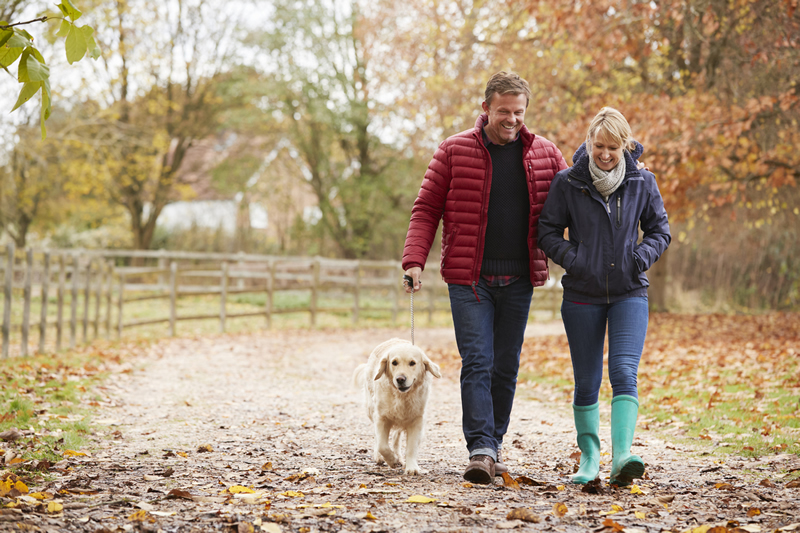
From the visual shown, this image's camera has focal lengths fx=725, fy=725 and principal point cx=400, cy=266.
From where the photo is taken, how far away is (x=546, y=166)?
3947mm

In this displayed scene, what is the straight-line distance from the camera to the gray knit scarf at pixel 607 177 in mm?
3592

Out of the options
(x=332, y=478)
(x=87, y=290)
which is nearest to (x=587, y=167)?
(x=332, y=478)

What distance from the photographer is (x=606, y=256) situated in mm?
3586

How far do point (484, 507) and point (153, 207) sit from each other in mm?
21913

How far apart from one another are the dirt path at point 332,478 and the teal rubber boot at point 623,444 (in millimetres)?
98

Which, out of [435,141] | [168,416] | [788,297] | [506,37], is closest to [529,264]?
[168,416]

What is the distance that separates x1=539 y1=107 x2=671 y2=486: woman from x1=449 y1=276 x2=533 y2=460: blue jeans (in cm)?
31

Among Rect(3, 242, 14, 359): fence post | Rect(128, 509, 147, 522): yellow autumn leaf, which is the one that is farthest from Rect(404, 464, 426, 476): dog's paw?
Rect(3, 242, 14, 359): fence post

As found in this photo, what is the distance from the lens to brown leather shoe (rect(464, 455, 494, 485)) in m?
3.60

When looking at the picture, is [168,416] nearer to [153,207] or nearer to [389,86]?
[389,86]

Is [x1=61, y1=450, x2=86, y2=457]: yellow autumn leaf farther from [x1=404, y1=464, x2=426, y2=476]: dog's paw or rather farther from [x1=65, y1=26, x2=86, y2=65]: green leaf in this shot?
[x1=65, y1=26, x2=86, y2=65]: green leaf

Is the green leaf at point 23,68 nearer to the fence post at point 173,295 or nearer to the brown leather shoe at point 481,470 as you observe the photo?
the brown leather shoe at point 481,470

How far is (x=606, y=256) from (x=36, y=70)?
2641mm

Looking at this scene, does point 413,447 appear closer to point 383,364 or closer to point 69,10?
point 383,364
